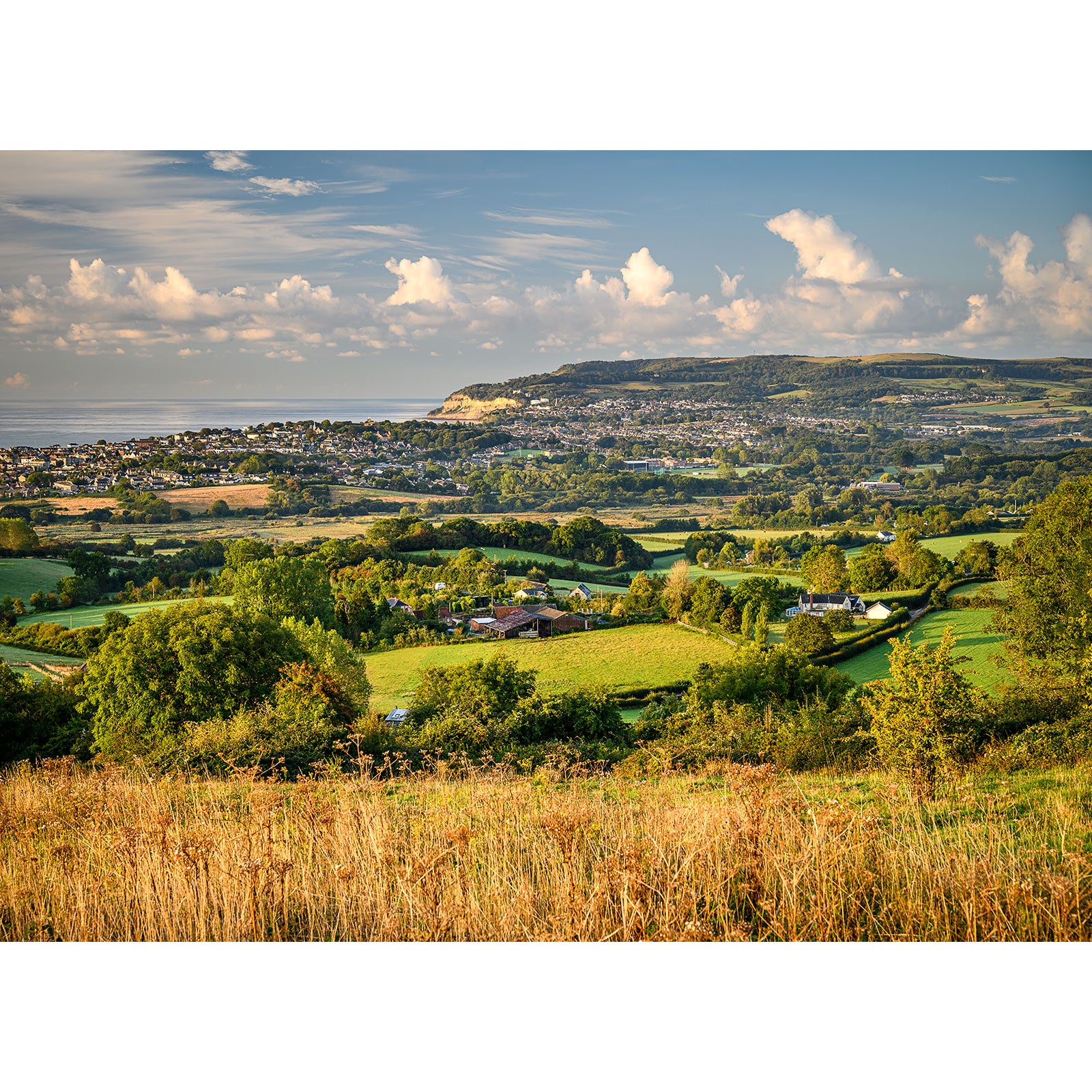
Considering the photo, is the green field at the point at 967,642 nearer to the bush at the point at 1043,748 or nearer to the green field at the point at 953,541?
the green field at the point at 953,541

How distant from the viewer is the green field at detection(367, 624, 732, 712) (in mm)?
8195

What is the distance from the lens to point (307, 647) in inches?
318

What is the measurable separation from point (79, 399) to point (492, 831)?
22.2 ft

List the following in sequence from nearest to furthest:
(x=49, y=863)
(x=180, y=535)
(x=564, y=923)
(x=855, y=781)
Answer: (x=564, y=923), (x=49, y=863), (x=855, y=781), (x=180, y=535)

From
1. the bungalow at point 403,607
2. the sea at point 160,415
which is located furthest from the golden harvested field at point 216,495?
the bungalow at point 403,607

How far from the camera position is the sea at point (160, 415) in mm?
7902

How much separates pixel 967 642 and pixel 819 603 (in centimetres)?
148

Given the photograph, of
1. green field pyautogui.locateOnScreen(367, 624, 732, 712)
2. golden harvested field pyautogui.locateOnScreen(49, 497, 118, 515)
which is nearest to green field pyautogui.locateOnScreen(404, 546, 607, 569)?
green field pyautogui.locateOnScreen(367, 624, 732, 712)

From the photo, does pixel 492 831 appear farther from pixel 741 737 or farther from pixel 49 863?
pixel 741 737

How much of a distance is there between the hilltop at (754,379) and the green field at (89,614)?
342 centimetres

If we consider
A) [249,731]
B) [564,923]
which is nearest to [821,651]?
[249,731]

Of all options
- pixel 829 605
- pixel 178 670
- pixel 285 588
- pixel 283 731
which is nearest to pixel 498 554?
pixel 285 588

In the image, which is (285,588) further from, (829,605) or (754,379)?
(829,605)

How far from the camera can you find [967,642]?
8.28 meters
